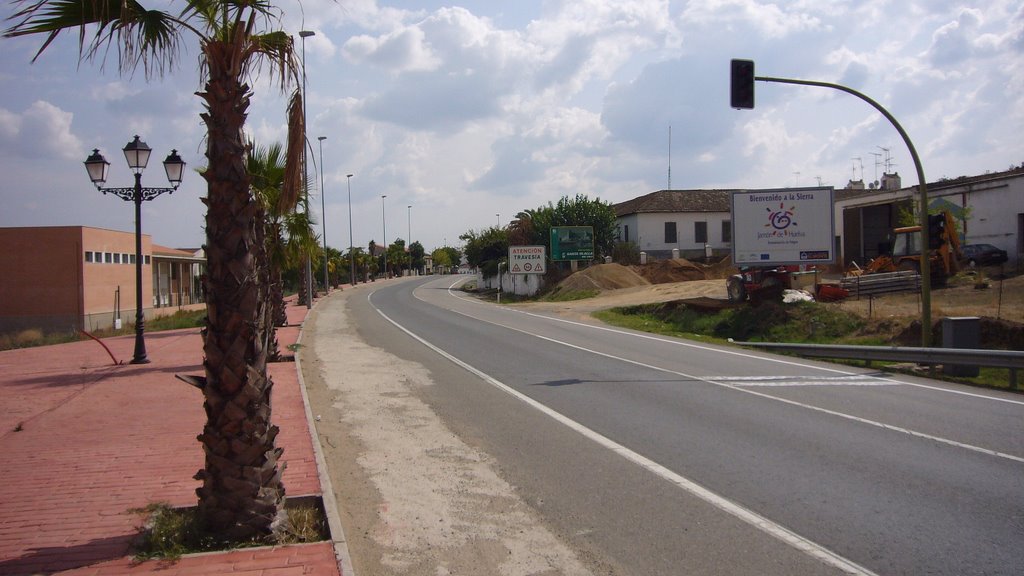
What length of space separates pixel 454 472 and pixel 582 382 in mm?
6206

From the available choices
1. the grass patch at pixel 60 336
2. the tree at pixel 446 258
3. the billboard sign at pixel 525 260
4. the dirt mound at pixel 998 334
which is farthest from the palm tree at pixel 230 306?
the tree at pixel 446 258

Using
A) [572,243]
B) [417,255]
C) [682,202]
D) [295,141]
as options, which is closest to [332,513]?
[295,141]

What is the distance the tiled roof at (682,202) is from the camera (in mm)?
62562

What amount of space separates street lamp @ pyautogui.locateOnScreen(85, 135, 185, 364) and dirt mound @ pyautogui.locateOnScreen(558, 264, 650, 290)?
3432 cm

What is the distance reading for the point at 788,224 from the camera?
94.4 feet

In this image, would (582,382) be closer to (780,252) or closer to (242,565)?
(242,565)

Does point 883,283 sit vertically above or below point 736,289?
above

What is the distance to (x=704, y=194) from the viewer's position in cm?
6588

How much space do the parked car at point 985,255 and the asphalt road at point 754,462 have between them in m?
24.5

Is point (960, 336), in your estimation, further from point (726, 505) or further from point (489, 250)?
point (489, 250)

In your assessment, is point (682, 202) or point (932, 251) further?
point (682, 202)

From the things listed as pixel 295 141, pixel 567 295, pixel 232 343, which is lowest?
pixel 567 295

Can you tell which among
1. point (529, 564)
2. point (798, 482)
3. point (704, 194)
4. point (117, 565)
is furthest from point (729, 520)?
point (704, 194)

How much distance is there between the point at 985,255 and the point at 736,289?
45.8 ft
